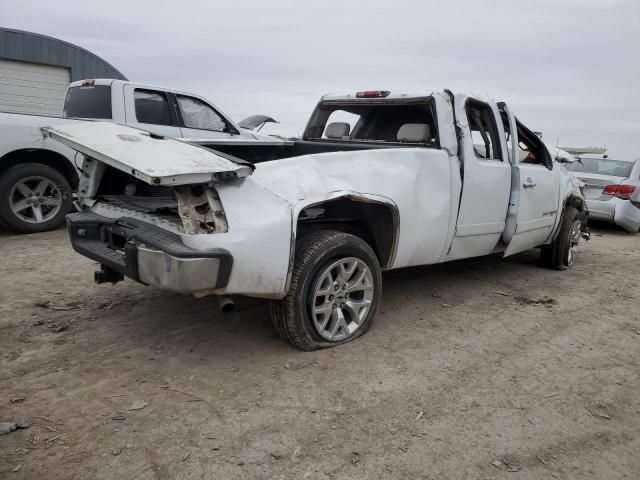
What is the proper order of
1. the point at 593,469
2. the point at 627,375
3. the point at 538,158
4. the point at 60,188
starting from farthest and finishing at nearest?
1. the point at 60,188
2. the point at 538,158
3. the point at 627,375
4. the point at 593,469

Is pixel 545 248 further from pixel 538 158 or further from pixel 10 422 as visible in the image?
pixel 10 422

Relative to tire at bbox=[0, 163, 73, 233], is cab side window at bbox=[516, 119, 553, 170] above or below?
above

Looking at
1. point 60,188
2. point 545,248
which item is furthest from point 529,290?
point 60,188

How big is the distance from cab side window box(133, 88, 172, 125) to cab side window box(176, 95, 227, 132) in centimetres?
23

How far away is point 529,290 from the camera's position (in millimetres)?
5227

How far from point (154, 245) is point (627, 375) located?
3.07 m

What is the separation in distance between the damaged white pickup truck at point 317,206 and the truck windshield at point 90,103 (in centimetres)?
323

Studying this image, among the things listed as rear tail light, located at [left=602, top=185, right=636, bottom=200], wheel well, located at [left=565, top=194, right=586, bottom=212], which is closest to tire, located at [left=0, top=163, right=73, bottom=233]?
wheel well, located at [left=565, top=194, right=586, bottom=212]

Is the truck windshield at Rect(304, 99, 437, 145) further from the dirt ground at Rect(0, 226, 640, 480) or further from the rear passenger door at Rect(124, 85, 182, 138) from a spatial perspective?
the rear passenger door at Rect(124, 85, 182, 138)

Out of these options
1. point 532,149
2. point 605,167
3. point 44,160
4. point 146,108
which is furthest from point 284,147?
point 605,167

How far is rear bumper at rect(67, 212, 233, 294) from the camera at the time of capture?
9.06 feet

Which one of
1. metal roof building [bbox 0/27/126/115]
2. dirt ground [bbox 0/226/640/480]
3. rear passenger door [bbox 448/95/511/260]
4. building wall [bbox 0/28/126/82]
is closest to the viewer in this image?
dirt ground [bbox 0/226/640/480]

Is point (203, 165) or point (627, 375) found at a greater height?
point (203, 165)

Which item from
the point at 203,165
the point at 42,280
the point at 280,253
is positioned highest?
the point at 203,165
